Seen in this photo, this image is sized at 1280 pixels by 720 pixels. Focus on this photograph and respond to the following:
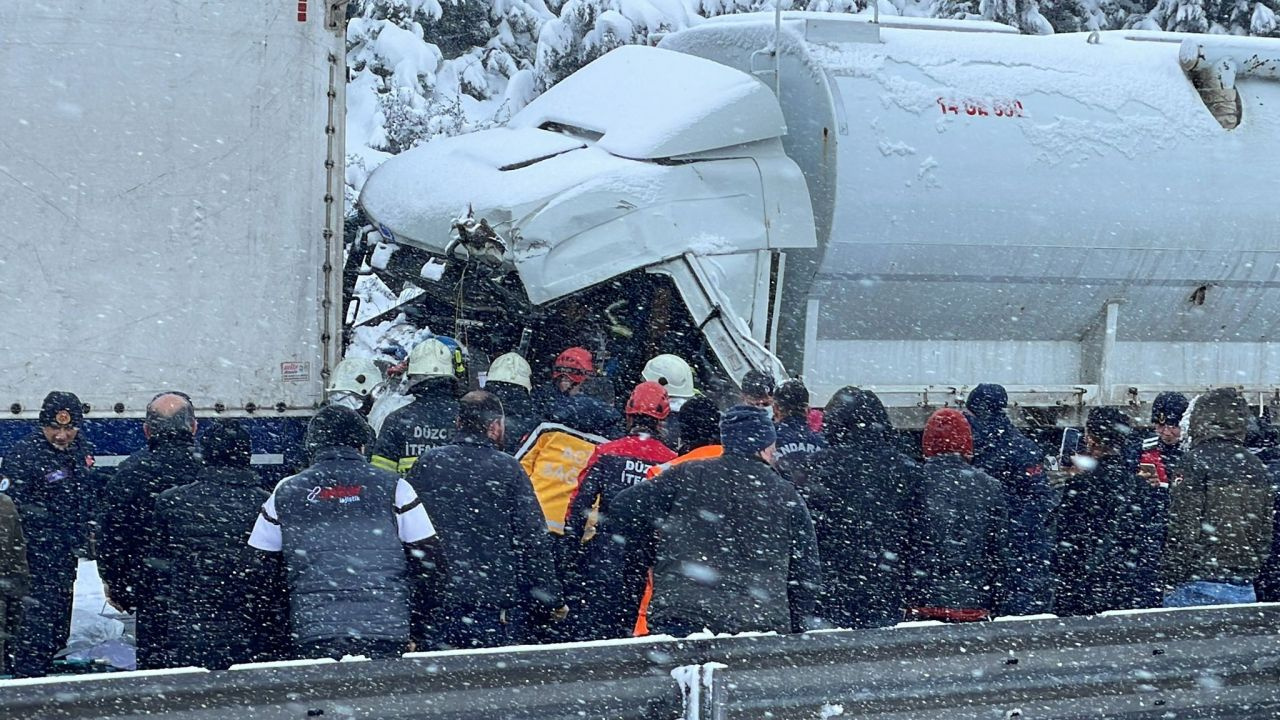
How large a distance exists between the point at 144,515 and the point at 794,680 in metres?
2.76

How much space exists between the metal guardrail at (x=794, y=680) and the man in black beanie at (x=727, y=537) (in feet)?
1.64

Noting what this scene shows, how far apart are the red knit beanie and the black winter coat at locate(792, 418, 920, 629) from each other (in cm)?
16

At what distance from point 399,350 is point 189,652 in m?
5.19

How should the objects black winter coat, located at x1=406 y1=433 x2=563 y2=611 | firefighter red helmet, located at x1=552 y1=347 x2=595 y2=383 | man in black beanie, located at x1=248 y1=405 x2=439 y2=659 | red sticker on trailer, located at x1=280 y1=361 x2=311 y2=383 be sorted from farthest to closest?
red sticker on trailer, located at x1=280 y1=361 x2=311 y2=383 → firefighter red helmet, located at x1=552 y1=347 x2=595 y2=383 → black winter coat, located at x1=406 y1=433 x2=563 y2=611 → man in black beanie, located at x1=248 y1=405 x2=439 y2=659

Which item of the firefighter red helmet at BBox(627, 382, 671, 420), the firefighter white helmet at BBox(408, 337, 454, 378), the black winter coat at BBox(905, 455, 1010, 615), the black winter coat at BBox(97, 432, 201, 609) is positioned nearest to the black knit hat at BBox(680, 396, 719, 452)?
the firefighter red helmet at BBox(627, 382, 671, 420)

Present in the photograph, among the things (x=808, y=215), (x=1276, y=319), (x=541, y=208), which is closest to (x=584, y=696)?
(x=541, y=208)

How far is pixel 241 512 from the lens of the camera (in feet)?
17.1

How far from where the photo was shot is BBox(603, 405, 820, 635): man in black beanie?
486cm

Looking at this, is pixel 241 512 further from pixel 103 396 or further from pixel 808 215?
pixel 808 215

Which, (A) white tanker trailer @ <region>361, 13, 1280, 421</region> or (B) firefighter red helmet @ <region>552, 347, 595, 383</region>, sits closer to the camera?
(B) firefighter red helmet @ <region>552, 347, 595, 383</region>

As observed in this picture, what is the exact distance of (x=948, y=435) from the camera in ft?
20.1

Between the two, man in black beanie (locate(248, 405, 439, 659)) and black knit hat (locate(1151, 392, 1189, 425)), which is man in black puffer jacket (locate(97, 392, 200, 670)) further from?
black knit hat (locate(1151, 392, 1189, 425))

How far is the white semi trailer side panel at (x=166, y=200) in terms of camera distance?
275 inches

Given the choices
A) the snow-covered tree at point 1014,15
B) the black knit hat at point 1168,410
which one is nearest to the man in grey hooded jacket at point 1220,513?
the black knit hat at point 1168,410
